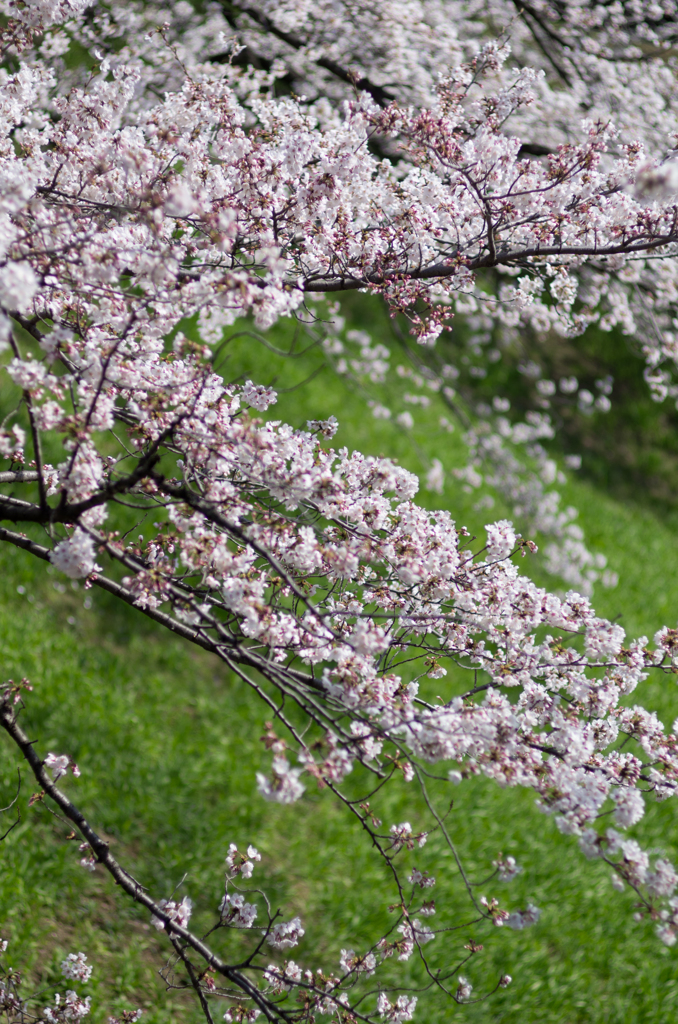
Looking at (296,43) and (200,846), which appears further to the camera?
(296,43)

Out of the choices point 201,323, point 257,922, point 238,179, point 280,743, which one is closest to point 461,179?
point 238,179

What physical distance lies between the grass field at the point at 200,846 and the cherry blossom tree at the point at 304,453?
1.24ft

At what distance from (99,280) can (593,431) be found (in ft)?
39.9

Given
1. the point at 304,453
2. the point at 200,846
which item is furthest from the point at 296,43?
the point at 200,846

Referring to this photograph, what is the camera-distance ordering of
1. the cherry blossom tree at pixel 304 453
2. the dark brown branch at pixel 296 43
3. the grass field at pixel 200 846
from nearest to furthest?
1. the cherry blossom tree at pixel 304 453
2. the grass field at pixel 200 846
3. the dark brown branch at pixel 296 43

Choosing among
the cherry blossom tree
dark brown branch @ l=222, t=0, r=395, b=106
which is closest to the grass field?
the cherry blossom tree

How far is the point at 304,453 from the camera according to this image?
8.07ft

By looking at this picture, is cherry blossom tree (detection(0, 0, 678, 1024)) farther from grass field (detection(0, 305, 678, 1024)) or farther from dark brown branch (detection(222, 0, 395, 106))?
dark brown branch (detection(222, 0, 395, 106))

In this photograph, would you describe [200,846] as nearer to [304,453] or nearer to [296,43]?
[304,453]

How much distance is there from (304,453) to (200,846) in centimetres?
327

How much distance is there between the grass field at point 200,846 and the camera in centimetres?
409

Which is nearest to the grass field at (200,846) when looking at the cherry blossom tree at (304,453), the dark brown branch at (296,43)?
the cherry blossom tree at (304,453)

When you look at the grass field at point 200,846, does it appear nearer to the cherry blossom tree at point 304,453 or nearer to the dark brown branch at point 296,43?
the cherry blossom tree at point 304,453

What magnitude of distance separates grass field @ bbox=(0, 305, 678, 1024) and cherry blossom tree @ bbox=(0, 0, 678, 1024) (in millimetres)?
379
